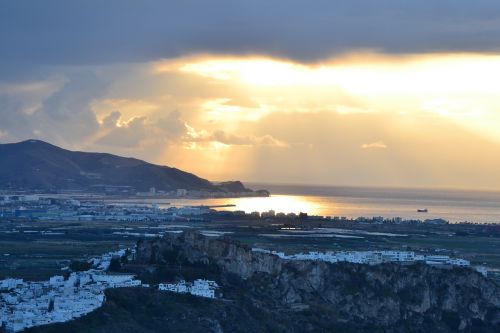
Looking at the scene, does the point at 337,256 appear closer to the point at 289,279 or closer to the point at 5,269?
the point at 289,279

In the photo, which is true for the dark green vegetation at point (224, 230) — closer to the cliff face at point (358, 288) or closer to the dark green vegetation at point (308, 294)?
the dark green vegetation at point (308, 294)

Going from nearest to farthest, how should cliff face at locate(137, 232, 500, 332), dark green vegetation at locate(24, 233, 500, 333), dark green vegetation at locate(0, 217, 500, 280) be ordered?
dark green vegetation at locate(24, 233, 500, 333)
cliff face at locate(137, 232, 500, 332)
dark green vegetation at locate(0, 217, 500, 280)

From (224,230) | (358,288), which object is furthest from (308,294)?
(224,230)

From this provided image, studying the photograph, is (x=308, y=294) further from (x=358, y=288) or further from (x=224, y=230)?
(x=224, y=230)

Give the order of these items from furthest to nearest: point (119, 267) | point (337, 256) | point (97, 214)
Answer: point (97, 214) → point (337, 256) → point (119, 267)

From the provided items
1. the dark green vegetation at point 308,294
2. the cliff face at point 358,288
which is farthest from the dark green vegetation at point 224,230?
the cliff face at point 358,288

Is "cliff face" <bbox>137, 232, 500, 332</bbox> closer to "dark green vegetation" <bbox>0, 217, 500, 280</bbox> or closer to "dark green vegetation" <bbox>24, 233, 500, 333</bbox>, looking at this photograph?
"dark green vegetation" <bbox>24, 233, 500, 333</bbox>

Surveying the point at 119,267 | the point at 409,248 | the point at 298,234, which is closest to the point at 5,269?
the point at 119,267

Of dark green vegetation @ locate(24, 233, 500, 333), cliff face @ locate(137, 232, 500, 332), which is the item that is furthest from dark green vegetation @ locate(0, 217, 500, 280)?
cliff face @ locate(137, 232, 500, 332)
